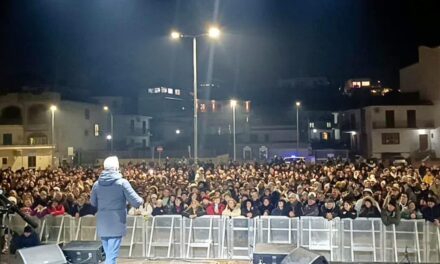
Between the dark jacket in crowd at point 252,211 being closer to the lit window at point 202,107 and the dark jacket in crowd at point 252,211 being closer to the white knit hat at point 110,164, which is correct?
the white knit hat at point 110,164

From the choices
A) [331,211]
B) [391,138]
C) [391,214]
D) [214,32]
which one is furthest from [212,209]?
[391,138]

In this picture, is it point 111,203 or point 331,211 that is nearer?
point 111,203

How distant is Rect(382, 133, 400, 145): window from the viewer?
1886 inches

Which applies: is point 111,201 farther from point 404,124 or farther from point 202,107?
point 202,107

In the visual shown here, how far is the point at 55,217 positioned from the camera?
35.3ft

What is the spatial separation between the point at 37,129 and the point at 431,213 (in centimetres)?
4464

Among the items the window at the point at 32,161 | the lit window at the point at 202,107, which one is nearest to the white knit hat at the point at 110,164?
the window at the point at 32,161

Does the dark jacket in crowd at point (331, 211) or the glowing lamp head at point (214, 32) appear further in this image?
the glowing lamp head at point (214, 32)

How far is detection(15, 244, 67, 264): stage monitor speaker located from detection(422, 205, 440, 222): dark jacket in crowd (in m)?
7.25

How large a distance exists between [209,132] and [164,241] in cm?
5602

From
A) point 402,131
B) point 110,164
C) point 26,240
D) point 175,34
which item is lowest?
point 26,240

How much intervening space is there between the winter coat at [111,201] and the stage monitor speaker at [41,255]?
100cm

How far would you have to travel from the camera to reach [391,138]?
48031 millimetres

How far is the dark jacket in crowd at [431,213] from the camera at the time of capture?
10.0 meters
